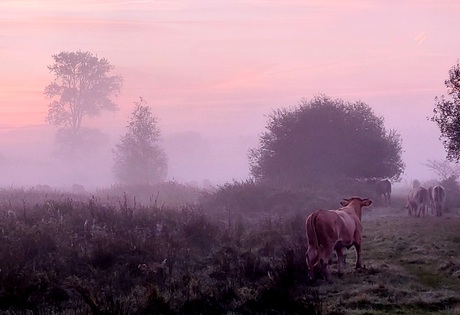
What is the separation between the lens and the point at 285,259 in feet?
39.5

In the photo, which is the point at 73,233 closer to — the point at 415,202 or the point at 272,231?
the point at 272,231

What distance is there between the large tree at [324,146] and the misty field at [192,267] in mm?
18062

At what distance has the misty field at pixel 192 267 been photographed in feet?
30.9

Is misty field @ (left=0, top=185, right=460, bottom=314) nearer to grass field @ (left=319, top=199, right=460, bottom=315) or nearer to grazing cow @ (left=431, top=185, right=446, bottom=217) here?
grass field @ (left=319, top=199, right=460, bottom=315)

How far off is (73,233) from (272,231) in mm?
6672

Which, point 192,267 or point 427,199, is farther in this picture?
point 427,199

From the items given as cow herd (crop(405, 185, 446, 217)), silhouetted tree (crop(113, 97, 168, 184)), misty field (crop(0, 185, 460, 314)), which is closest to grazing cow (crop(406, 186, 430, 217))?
cow herd (crop(405, 185, 446, 217))

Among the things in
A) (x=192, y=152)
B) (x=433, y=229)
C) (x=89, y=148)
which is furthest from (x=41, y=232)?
(x=192, y=152)

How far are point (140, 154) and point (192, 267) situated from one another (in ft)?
133

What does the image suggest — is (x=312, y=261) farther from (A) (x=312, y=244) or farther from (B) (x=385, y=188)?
(B) (x=385, y=188)

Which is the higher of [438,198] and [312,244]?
[438,198]

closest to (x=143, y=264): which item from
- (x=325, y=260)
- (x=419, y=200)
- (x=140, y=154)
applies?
(x=325, y=260)

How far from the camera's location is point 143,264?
39.2ft

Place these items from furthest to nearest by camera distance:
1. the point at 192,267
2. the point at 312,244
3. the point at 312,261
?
the point at 192,267 → the point at 312,244 → the point at 312,261
